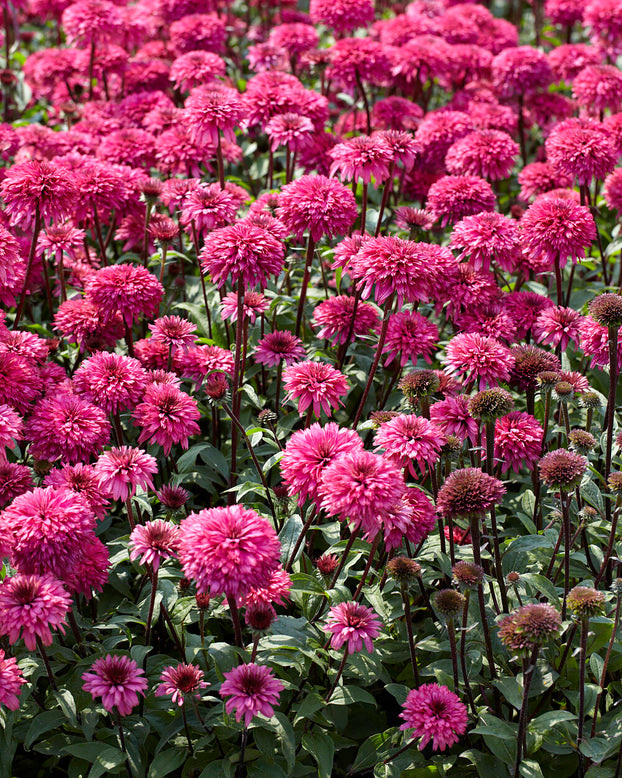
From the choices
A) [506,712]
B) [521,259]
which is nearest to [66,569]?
[506,712]

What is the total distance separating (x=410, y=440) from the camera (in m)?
2.97

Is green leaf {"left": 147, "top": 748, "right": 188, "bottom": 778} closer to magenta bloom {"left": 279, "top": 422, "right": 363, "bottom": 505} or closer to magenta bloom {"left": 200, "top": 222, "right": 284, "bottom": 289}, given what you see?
magenta bloom {"left": 279, "top": 422, "right": 363, "bottom": 505}

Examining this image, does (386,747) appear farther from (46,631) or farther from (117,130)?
(117,130)

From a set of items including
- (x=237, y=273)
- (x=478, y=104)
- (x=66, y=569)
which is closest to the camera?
(x=66, y=569)

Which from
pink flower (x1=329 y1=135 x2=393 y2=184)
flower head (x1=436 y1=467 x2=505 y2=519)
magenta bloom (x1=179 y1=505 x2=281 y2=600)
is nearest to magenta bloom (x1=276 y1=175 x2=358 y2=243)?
pink flower (x1=329 y1=135 x2=393 y2=184)

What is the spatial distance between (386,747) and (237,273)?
1956 millimetres

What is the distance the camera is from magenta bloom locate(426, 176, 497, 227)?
4.61 m

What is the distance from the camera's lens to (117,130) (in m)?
5.60

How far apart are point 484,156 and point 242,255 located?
2150 millimetres

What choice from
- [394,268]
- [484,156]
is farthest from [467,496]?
[484,156]

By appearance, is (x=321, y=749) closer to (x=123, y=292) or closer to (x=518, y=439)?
(x=518, y=439)

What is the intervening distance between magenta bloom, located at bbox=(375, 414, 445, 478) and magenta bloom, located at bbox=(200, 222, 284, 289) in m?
0.94

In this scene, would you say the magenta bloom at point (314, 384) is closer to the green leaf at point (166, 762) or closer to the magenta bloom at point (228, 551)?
the magenta bloom at point (228, 551)

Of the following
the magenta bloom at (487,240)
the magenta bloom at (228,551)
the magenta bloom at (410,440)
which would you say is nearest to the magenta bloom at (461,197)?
the magenta bloom at (487,240)
